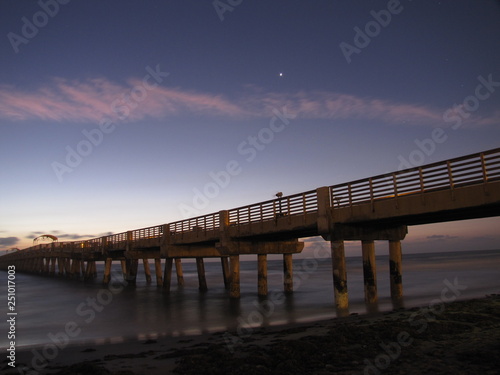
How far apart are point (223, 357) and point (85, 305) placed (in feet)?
70.4

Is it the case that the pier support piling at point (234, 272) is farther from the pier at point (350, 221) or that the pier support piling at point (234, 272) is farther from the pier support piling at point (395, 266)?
the pier support piling at point (395, 266)

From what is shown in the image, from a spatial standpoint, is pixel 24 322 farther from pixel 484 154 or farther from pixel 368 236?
pixel 484 154

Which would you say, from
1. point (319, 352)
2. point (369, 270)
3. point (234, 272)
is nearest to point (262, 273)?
point (234, 272)

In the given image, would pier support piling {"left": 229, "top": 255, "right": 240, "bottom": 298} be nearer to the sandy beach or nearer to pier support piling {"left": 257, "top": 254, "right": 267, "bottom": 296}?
pier support piling {"left": 257, "top": 254, "right": 267, "bottom": 296}

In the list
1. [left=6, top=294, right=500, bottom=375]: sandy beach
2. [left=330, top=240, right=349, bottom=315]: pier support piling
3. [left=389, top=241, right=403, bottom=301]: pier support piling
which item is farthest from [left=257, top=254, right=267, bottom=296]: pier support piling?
[left=6, top=294, right=500, bottom=375]: sandy beach

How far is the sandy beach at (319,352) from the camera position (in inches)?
295

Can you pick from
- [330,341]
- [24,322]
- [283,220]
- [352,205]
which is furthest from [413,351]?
[24,322]

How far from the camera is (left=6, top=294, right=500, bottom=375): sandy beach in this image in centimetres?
750

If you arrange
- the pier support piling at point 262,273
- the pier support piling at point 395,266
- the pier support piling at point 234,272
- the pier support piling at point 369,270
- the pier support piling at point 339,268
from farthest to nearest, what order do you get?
the pier support piling at point 262,273 → the pier support piling at point 234,272 → the pier support piling at point 395,266 → the pier support piling at point 369,270 → the pier support piling at point 339,268

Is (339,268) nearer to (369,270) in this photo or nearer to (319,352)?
(369,270)

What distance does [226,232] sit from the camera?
903 inches

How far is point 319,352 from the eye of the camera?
849 centimetres

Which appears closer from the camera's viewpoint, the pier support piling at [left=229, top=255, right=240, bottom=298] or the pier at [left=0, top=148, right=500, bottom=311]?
the pier at [left=0, top=148, right=500, bottom=311]

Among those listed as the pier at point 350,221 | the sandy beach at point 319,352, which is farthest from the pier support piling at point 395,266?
the sandy beach at point 319,352
